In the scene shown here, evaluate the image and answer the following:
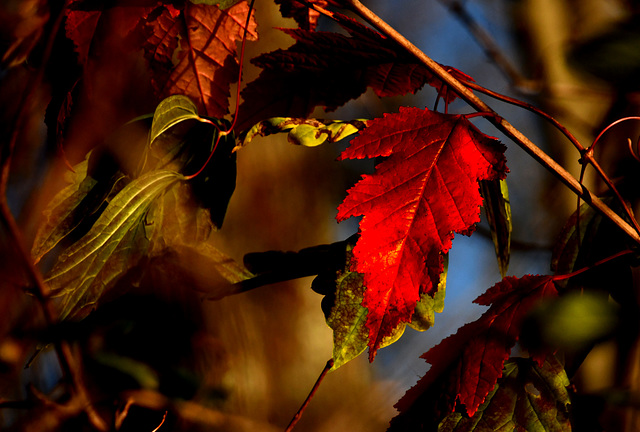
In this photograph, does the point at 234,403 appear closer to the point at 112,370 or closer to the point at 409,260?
the point at 112,370

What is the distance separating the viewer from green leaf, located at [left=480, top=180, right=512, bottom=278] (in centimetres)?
44

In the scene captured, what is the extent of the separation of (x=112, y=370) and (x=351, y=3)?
0.49 meters

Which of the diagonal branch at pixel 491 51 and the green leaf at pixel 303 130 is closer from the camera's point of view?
the green leaf at pixel 303 130

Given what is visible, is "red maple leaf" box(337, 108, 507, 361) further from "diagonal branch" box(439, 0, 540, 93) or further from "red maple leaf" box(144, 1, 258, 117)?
"diagonal branch" box(439, 0, 540, 93)

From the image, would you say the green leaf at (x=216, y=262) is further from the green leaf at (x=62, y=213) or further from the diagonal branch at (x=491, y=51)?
the diagonal branch at (x=491, y=51)

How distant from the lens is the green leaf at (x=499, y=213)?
0.44m

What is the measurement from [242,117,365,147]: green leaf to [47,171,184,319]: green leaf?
0.10 m

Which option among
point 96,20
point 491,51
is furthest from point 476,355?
point 491,51

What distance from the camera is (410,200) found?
345mm

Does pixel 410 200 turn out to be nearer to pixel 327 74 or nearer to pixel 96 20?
pixel 327 74

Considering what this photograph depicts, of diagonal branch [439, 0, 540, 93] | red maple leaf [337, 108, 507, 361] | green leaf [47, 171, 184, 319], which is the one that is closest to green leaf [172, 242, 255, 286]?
green leaf [47, 171, 184, 319]

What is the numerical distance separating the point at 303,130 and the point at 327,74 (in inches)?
3.5

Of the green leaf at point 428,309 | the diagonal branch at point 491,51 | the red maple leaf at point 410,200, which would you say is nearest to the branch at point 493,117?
the red maple leaf at point 410,200

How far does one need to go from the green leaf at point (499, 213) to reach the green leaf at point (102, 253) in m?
0.31
